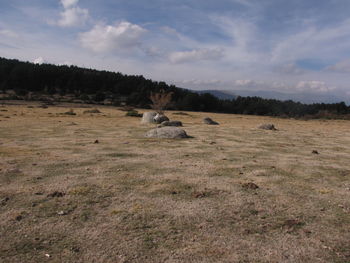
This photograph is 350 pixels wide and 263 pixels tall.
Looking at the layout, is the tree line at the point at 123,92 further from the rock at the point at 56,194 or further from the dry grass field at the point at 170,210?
the rock at the point at 56,194

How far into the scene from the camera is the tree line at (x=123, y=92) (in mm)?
71094

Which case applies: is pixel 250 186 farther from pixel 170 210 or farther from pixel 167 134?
pixel 167 134

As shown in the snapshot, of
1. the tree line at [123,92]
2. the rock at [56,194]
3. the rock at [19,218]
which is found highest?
the tree line at [123,92]

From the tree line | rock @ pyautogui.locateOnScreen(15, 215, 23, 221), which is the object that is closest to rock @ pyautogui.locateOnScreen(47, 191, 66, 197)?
rock @ pyautogui.locateOnScreen(15, 215, 23, 221)

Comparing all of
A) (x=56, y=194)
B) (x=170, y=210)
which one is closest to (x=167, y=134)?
(x=56, y=194)

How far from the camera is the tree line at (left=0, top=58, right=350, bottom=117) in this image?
71.1m

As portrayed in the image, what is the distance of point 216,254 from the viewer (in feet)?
11.9

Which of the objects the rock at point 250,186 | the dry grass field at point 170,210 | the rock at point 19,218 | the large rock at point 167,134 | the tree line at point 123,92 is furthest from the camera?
the tree line at point 123,92

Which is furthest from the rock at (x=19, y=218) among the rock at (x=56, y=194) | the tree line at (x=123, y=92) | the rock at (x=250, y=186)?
the tree line at (x=123, y=92)

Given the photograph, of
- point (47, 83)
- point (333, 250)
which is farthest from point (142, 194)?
point (47, 83)

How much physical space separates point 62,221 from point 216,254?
256 centimetres

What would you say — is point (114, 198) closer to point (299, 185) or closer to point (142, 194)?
point (142, 194)

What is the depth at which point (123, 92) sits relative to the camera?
89438 millimetres

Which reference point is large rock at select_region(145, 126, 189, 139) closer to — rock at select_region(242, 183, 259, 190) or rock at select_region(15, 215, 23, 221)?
rock at select_region(242, 183, 259, 190)
